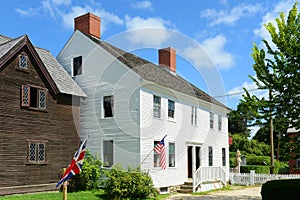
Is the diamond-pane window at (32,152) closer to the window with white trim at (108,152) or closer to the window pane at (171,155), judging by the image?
the window with white trim at (108,152)

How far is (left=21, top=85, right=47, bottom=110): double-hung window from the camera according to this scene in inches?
699

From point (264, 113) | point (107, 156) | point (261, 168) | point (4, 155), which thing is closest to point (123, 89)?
point (107, 156)

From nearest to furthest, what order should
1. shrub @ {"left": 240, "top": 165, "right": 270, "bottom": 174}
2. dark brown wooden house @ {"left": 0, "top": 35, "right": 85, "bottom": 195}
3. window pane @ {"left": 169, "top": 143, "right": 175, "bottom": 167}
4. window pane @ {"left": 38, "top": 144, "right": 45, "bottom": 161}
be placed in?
dark brown wooden house @ {"left": 0, "top": 35, "right": 85, "bottom": 195} → window pane @ {"left": 38, "top": 144, "right": 45, "bottom": 161} → window pane @ {"left": 169, "top": 143, "right": 175, "bottom": 167} → shrub @ {"left": 240, "top": 165, "right": 270, "bottom": 174}

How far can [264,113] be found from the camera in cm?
1377

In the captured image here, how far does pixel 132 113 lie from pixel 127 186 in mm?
4171

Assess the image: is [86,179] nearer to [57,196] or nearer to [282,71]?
[57,196]

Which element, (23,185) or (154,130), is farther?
(154,130)

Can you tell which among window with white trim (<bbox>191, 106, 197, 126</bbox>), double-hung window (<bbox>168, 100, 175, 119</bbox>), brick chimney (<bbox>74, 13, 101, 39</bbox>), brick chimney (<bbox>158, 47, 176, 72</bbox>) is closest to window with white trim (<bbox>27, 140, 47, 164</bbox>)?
double-hung window (<bbox>168, 100, 175, 119</bbox>)

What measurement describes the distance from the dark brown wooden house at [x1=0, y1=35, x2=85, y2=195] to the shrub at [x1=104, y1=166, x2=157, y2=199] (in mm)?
3365

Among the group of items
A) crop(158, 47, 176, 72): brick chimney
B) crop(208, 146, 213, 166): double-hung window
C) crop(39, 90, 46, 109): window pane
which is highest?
crop(158, 47, 176, 72): brick chimney

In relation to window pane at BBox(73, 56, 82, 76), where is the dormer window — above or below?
below

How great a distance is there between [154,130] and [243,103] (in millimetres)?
7511

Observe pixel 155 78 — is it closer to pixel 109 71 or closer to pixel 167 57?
pixel 109 71

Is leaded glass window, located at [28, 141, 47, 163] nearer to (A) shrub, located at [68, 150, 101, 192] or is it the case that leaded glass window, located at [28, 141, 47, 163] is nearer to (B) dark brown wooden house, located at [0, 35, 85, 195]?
(B) dark brown wooden house, located at [0, 35, 85, 195]
